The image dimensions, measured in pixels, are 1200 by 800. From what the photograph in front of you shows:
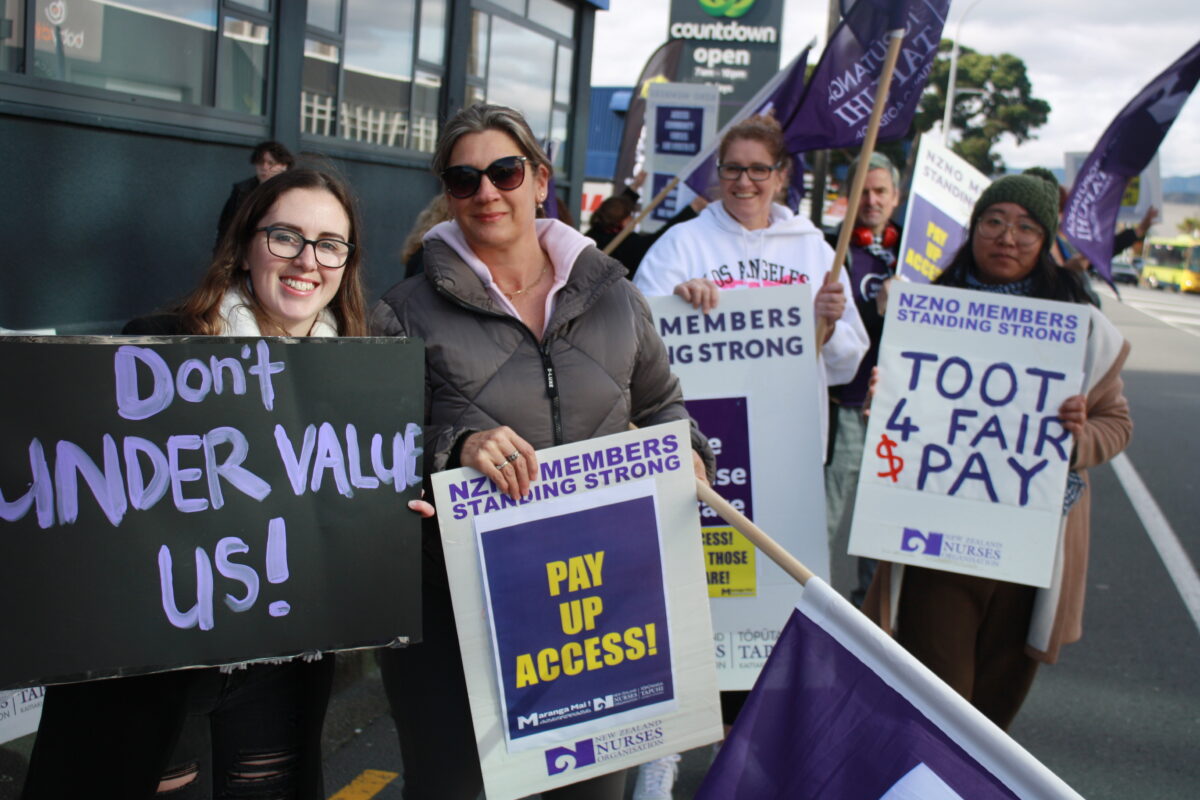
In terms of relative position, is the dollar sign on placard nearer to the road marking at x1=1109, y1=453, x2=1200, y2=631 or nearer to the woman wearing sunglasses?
the woman wearing sunglasses

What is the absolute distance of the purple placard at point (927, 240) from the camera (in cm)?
501

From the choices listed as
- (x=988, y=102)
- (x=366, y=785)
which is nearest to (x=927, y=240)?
(x=366, y=785)

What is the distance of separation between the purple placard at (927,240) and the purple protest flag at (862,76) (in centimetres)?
37

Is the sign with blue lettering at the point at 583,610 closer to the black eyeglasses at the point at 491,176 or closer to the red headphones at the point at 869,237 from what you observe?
the black eyeglasses at the point at 491,176

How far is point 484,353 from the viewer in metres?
2.43

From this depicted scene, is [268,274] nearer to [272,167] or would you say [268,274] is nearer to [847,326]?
[847,326]

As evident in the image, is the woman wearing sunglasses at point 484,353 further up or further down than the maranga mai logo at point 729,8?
further down

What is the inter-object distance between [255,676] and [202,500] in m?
0.42

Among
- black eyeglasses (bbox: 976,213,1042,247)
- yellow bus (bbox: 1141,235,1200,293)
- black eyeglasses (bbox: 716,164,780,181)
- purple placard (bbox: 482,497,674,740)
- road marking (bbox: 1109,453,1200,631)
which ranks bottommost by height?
road marking (bbox: 1109,453,1200,631)

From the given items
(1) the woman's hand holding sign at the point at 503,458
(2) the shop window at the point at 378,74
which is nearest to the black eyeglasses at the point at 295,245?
(1) the woman's hand holding sign at the point at 503,458

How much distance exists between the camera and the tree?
180 feet

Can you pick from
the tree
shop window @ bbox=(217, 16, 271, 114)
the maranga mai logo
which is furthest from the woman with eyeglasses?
the tree

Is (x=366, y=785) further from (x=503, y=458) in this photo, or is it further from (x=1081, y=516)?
(x=1081, y=516)

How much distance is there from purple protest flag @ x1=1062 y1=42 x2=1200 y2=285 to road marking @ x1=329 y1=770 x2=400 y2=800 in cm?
393
